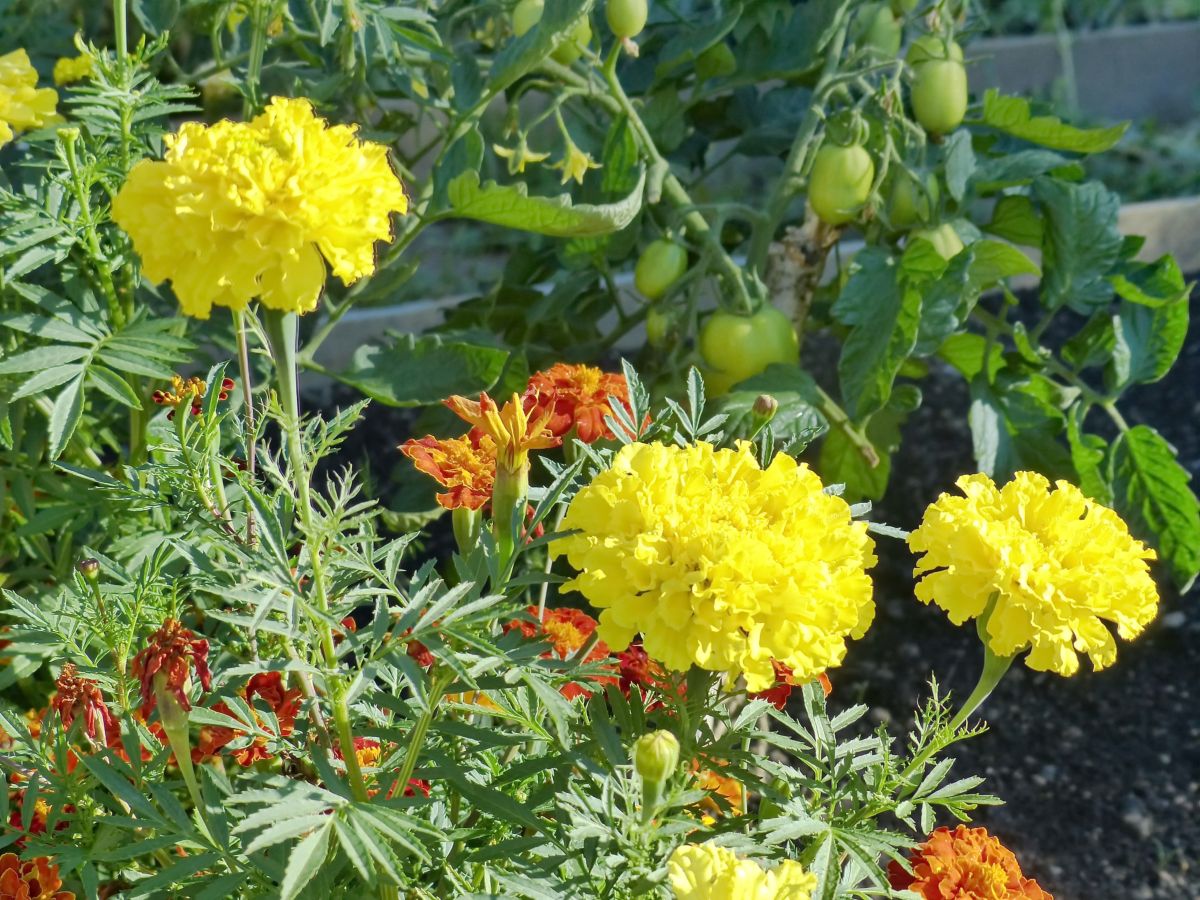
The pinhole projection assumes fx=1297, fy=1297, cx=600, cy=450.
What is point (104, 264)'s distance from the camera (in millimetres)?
1338

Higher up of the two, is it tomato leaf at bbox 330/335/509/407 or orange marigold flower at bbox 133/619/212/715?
orange marigold flower at bbox 133/619/212/715

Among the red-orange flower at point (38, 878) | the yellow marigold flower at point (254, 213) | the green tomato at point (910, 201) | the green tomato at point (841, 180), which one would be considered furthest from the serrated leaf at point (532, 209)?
the red-orange flower at point (38, 878)

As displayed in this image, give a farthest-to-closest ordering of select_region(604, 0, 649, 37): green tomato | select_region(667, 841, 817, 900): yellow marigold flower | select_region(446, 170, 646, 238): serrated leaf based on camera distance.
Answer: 1. select_region(604, 0, 649, 37): green tomato
2. select_region(446, 170, 646, 238): serrated leaf
3. select_region(667, 841, 817, 900): yellow marigold flower

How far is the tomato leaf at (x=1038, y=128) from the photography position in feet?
6.05

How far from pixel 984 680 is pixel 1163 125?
11.3 feet

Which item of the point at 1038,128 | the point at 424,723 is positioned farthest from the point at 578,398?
the point at 1038,128

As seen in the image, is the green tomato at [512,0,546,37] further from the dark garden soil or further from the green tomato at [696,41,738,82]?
the dark garden soil

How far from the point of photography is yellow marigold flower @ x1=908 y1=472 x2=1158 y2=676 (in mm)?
839

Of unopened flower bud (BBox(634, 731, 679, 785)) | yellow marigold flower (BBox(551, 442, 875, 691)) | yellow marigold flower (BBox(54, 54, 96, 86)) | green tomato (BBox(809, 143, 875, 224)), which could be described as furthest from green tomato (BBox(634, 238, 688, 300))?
unopened flower bud (BBox(634, 731, 679, 785))

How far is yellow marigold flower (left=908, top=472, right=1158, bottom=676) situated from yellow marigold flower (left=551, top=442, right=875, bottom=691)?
9cm

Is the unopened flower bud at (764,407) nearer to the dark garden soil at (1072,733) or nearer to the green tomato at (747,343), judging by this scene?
the green tomato at (747,343)

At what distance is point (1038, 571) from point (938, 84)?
1.15 metres

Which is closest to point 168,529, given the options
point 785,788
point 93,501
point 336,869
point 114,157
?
point 93,501

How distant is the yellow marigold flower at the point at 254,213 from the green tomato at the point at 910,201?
46.3 inches
